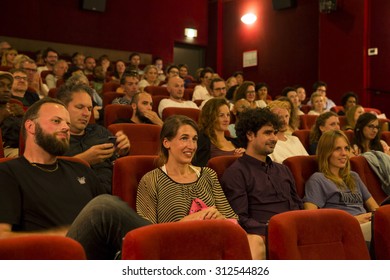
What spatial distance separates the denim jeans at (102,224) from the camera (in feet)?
3.86

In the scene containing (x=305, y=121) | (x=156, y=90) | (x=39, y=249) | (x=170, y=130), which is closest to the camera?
(x=39, y=249)

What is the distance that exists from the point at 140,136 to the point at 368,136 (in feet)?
4.20

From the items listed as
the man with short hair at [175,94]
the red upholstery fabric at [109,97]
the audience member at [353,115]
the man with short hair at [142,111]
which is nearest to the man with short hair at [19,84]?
the man with short hair at [142,111]

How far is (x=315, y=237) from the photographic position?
1208mm

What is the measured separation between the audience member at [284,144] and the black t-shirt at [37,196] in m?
1.25

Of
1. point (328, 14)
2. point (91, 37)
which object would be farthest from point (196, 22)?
point (328, 14)

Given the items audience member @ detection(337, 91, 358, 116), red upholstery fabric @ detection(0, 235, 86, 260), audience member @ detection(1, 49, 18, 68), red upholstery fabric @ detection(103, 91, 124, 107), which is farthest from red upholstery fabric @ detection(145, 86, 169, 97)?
red upholstery fabric @ detection(0, 235, 86, 260)

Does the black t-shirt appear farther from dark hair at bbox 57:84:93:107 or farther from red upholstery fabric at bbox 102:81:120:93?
red upholstery fabric at bbox 102:81:120:93

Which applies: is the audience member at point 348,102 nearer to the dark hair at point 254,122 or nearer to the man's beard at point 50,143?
the dark hair at point 254,122

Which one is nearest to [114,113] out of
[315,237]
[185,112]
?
[185,112]

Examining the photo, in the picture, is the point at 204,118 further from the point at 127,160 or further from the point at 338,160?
the point at 127,160

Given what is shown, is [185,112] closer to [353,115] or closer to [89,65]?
[353,115]

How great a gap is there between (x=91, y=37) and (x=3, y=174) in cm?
553

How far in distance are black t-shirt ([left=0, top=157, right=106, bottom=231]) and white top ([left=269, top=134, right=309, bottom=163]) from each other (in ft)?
4.05
